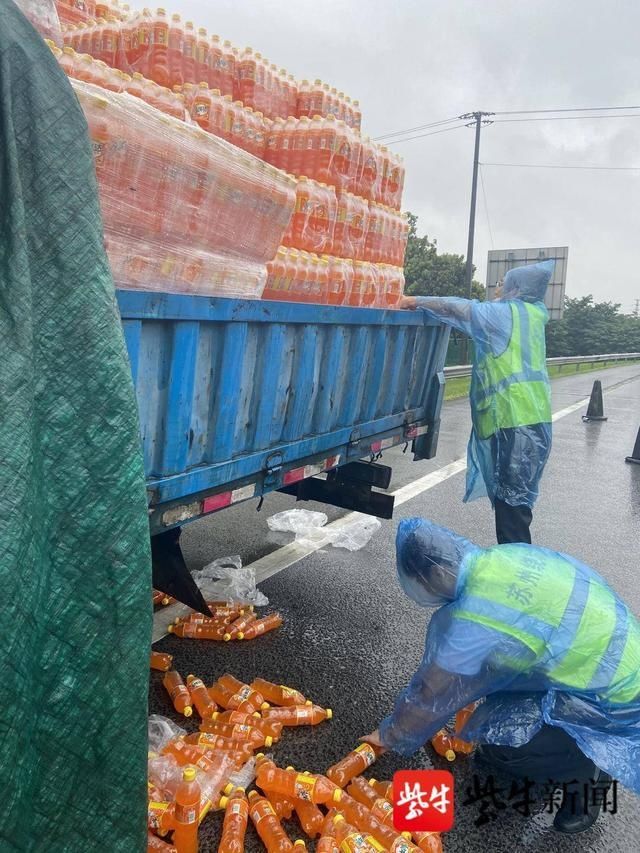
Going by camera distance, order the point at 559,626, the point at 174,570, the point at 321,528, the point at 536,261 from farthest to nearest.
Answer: the point at 536,261 < the point at 321,528 < the point at 174,570 < the point at 559,626

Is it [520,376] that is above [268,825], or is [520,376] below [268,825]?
above

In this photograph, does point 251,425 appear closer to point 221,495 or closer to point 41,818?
point 221,495

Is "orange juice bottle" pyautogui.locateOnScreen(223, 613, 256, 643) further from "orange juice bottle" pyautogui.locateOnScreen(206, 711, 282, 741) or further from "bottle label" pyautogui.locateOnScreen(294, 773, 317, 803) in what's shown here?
"bottle label" pyautogui.locateOnScreen(294, 773, 317, 803)

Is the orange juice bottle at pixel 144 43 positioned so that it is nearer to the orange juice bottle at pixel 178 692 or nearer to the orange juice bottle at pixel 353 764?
the orange juice bottle at pixel 178 692

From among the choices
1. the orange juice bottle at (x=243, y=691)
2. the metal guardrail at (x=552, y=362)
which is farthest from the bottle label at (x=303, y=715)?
the metal guardrail at (x=552, y=362)

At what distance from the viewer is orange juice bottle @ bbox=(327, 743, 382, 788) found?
2.88m

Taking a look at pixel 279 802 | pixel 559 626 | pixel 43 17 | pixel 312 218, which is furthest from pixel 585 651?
pixel 43 17

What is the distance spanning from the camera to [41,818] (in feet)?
5.41

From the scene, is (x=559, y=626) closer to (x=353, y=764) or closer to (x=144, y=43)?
(x=353, y=764)

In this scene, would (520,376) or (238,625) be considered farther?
(520,376)

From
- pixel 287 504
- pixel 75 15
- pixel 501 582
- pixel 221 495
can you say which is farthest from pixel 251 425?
pixel 287 504

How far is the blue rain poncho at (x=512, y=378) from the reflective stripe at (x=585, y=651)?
2.15 meters

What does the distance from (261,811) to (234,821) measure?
0.40 ft

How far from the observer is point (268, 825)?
2.57 metres
